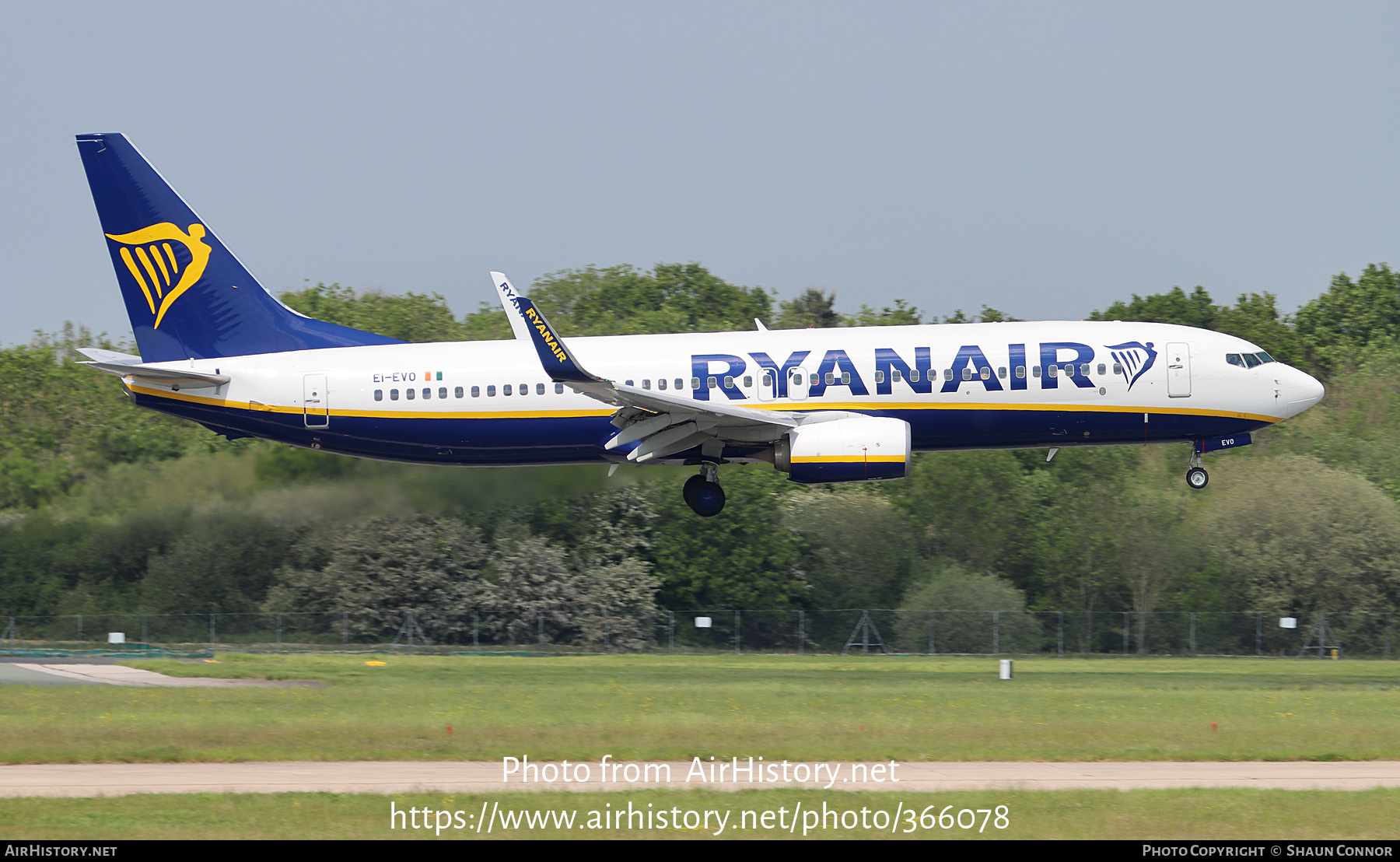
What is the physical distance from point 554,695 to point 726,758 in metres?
7.55

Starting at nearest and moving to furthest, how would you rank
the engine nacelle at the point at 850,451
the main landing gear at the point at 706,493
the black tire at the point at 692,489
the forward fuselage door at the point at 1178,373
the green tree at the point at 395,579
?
the engine nacelle at the point at 850,451 → the forward fuselage door at the point at 1178,373 → the main landing gear at the point at 706,493 → the black tire at the point at 692,489 → the green tree at the point at 395,579

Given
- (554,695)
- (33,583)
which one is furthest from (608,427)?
(33,583)

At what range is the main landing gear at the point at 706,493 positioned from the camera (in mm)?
32781

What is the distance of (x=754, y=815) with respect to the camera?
15.4 metres

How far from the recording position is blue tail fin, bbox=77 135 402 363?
34.6 m

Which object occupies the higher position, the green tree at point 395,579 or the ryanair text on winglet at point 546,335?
the ryanair text on winglet at point 546,335

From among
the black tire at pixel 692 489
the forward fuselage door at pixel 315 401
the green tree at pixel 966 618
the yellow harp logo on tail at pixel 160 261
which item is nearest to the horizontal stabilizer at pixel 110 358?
the yellow harp logo on tail at pixel 160 261

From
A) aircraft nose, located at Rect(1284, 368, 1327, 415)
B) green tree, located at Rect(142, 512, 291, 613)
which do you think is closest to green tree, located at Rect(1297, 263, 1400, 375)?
aircraft nose, located at Rect(1284, 368, 1327, 415)

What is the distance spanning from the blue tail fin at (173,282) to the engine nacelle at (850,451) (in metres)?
11.9

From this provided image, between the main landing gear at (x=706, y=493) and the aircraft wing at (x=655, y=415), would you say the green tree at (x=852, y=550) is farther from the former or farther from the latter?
the aircraft wing at (x=655, y=415)

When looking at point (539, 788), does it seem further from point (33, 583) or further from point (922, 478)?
point (922, 478)

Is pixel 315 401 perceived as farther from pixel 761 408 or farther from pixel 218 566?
pixel 218 566

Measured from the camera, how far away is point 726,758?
1917 centimetres

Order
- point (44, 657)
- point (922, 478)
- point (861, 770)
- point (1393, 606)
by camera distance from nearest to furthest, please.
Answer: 1. point (861, 770)
2. point (44, 657)
3. point (1393, 606)
4. point (922, 478)
